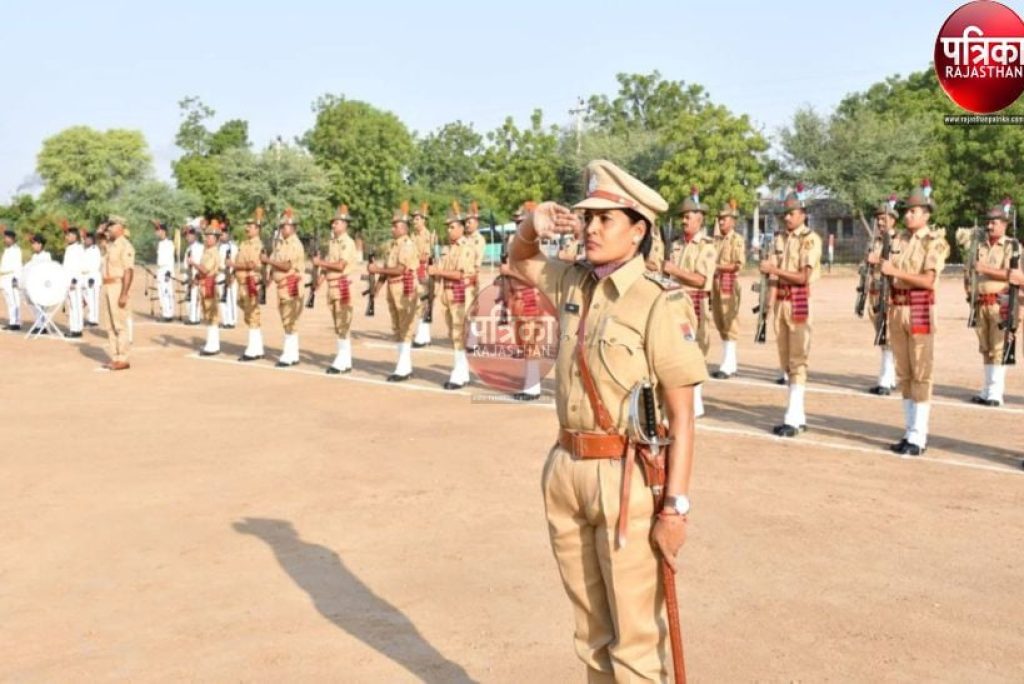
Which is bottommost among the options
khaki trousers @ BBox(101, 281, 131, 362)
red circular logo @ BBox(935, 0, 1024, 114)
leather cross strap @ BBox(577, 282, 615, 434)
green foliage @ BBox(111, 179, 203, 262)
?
khaki trousers @ BBox(101, 281, 131, 362)

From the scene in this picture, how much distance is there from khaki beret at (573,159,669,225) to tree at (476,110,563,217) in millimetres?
56843

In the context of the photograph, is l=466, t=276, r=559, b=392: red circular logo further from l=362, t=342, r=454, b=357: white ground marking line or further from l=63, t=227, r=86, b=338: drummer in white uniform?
l=63, t=227, r=86, b=338: drummer in white uniform

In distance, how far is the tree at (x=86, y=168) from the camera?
80000mm

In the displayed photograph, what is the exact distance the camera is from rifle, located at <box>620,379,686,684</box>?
3.71m

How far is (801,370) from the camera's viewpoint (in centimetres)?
1098

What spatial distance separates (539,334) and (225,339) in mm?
13413

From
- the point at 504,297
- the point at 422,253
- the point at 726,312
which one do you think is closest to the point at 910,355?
the point at 504,297

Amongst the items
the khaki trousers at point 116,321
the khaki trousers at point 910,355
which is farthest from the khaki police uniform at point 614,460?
the khaki trousers at point 116,321

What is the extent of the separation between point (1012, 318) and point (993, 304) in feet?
5.20

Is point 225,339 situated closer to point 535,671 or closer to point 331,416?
point 331,416

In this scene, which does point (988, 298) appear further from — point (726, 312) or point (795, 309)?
point (726, 312)

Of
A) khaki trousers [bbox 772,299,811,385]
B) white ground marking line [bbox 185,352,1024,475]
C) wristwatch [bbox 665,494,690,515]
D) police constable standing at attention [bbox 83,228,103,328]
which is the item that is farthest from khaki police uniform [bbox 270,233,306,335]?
wristwatch [bbox 665,494,690,515]

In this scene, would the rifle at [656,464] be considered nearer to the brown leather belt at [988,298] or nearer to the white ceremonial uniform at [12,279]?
the brown leather belt at [988,298]

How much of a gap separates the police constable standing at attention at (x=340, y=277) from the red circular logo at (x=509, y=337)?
86.1 inches
